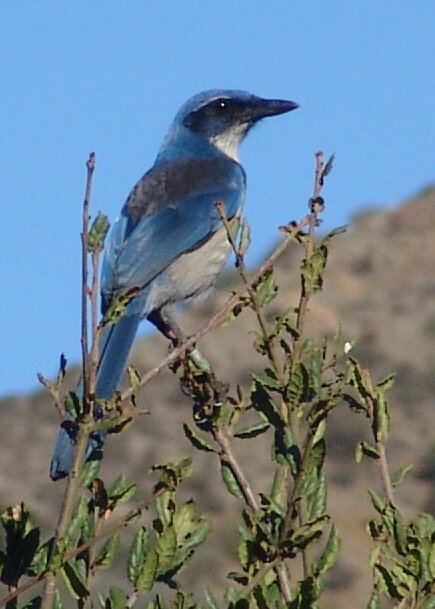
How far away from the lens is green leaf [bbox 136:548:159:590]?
9.57 feet

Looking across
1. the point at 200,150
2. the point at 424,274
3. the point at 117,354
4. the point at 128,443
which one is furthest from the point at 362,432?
the point at 117,354

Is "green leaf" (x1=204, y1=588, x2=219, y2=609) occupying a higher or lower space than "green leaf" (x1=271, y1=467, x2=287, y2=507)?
lower

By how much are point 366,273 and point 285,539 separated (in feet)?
131

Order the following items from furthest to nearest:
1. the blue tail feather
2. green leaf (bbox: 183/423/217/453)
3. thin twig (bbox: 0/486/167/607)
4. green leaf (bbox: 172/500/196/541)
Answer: the blue tail feather < green leaf (bbox: 183/423/217/453) < green leaf (bbox: 172/500/196/541) < thin twig (bbox: 0/486/167/607)

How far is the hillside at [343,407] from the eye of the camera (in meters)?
26.9

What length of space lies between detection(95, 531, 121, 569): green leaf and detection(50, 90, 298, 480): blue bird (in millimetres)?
2126

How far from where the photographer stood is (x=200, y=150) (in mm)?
7668

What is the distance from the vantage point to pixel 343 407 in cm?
2905

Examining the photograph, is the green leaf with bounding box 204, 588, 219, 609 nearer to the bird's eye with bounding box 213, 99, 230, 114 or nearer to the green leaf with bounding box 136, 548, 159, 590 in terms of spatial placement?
the green leaf with bounding box 136, 548, 159, 590

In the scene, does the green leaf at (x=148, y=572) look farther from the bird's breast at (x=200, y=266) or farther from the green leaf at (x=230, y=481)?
the bird's breast at (x=200, y=266)

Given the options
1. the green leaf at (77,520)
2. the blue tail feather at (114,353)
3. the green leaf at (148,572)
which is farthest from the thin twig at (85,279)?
the blue tail feather at (114,353)

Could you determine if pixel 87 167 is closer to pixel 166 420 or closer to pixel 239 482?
pixel 239 482

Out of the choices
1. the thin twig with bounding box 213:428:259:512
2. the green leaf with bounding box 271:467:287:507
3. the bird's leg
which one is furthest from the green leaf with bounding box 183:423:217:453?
the bird's leg

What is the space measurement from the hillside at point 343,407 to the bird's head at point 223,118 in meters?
14.8
